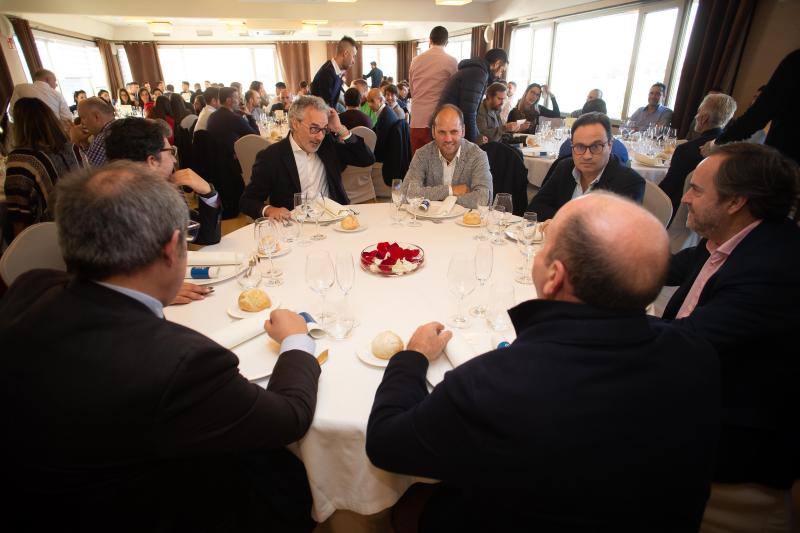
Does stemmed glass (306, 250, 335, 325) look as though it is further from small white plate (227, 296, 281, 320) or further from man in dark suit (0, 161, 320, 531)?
man in dark suit (0, 161, 320, 531)

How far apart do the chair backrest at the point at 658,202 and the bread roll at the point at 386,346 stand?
81.2 inches

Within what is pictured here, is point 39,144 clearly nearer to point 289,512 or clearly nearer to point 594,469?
point 289,512

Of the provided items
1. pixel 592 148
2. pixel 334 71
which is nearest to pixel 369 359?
pixel 592 148

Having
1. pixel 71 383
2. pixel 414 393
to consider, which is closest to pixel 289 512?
pixel 414 393

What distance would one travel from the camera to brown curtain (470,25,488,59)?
11.4m

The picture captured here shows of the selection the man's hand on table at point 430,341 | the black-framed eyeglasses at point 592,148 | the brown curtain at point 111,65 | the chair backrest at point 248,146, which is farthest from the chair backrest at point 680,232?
the brown curtain at point 111,65

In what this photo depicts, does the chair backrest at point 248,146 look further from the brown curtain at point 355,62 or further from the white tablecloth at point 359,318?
the brown curtain at point 355,62

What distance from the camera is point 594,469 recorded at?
0.71 metres

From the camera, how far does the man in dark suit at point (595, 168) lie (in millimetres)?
2415

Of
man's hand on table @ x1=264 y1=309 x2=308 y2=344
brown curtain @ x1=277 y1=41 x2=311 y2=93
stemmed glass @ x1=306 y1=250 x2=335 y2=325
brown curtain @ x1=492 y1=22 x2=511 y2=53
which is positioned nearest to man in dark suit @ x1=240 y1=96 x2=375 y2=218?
stemmed glass @ x1=306 y1=250 x2=335 y2=325

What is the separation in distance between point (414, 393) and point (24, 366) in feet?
2.55

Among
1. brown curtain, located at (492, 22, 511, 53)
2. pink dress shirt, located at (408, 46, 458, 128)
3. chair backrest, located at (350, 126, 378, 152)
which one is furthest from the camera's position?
brown curtain, located at (492, 22, 511, 53)

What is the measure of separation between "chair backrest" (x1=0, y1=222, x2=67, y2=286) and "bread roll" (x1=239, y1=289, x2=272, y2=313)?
73cm

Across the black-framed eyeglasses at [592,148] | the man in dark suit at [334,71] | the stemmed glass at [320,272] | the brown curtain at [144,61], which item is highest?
the brown curtain at [144,61]
